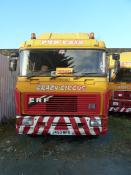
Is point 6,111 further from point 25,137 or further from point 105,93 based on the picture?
point 105,93

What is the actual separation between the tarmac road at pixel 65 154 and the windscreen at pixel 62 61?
2.01 m

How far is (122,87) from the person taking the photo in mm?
15680

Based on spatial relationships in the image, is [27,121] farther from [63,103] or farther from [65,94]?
[65,94]

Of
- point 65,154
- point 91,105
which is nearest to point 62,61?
point 91,105

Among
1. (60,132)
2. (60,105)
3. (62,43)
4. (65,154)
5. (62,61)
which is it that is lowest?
(65,154)

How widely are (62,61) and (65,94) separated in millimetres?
926

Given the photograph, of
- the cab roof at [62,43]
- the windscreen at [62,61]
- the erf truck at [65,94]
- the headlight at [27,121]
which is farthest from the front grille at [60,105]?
the cab roof at [62,43]

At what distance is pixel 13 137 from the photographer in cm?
1111

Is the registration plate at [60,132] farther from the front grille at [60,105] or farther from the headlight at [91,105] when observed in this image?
the headlight at [91,105]

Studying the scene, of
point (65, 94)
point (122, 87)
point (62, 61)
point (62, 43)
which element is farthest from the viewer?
point (122, 87)

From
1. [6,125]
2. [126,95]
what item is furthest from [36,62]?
[126,95]

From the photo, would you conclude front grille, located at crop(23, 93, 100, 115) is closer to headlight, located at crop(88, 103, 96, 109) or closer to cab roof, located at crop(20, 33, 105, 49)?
headlight, located at crop(88, 103, 96, 109)

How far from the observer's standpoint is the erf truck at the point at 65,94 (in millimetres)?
9883

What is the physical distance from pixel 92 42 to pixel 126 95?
6007 mm
